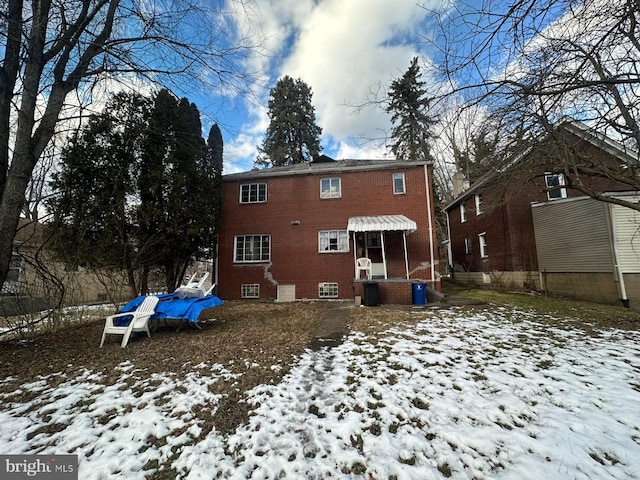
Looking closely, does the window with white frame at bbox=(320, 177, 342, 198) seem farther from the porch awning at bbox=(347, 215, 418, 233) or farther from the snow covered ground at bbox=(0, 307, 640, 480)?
the snow covered ground at bbox=(0, 307, 640, 480)

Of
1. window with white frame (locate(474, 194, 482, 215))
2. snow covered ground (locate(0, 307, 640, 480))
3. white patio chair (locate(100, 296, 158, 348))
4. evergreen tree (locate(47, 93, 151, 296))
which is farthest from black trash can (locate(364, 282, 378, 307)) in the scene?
window with white frame (locate(474, 194, 482, 215))

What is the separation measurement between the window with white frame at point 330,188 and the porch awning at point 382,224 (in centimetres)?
205

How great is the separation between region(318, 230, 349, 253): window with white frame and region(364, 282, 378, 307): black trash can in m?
3.29

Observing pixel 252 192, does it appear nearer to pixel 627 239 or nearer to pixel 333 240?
pixel 333 240

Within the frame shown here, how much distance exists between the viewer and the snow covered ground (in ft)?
6.86

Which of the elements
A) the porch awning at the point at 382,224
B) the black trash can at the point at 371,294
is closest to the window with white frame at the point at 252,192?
the porch awning at the point at 382,224

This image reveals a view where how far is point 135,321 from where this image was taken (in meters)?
5.39

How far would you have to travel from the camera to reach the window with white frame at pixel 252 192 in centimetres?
1416

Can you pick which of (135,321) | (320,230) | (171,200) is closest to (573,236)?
(320,230)

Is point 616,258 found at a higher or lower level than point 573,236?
lower

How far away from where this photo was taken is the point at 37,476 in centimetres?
210

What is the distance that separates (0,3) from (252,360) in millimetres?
6591

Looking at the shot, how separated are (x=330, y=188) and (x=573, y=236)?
10.8 m

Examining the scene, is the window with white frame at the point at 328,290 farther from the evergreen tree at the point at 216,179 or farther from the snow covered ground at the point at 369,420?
the snow covered ground at the point at 369,420
